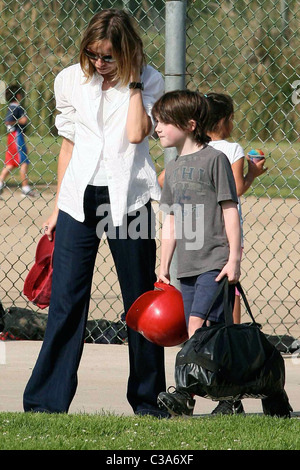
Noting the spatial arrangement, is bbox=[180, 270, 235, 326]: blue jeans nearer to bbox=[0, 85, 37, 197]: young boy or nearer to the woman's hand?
the woman's hand

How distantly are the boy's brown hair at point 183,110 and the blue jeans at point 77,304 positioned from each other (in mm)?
415

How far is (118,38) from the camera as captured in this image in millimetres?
3980

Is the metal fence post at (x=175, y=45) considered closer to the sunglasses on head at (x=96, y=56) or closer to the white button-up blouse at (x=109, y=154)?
the white button-up blouse at (x=109, y=154)

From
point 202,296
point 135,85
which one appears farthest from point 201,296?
point 135,85

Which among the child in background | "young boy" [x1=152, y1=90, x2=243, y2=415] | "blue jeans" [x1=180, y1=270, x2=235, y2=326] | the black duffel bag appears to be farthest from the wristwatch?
the black duffel bag

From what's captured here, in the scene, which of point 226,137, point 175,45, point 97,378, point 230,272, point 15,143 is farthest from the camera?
point 15,143

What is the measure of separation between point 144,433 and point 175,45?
8.78 ft

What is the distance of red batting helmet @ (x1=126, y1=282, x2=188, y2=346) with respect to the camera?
3.99m

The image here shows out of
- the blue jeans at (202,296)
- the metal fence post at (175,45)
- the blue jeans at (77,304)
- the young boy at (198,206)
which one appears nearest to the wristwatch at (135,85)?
the young boy at (198,206)

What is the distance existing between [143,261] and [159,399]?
2.15ft

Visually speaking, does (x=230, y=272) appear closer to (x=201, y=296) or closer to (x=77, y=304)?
(x=201, y=296)

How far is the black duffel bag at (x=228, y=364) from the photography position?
12.3ft
